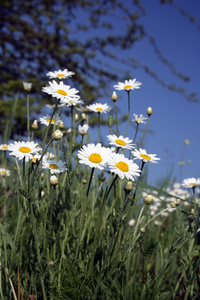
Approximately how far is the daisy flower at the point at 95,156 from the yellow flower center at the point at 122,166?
0.04 metres

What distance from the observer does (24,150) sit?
1.07 meters

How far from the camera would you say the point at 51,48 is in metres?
5.40

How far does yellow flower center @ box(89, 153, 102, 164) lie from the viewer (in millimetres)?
978

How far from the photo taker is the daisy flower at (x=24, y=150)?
1030 mm

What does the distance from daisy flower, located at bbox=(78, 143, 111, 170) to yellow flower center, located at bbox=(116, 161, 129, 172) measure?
0.04m

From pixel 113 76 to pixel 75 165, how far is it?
446cm

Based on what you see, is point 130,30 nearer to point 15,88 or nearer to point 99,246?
point 15,88

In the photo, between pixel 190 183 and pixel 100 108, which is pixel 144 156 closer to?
pixel 190 183

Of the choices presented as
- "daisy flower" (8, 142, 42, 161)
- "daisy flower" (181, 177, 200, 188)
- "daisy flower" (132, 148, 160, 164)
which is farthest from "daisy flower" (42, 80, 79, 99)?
"daisy flower" (181, 177, 200, 188)

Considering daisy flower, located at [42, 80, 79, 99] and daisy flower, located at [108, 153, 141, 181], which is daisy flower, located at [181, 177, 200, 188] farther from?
daisy flower, located at [42, 80, 79, 99]

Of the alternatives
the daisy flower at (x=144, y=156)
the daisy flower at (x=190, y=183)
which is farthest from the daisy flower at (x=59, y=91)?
the daisy flower at (x=190, y=183)

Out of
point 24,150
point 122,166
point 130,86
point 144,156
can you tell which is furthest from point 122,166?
point 130,86

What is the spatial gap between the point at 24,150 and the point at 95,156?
0.26 meters

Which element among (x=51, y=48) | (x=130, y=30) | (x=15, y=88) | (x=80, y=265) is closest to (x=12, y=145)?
(x=80, y=265)
